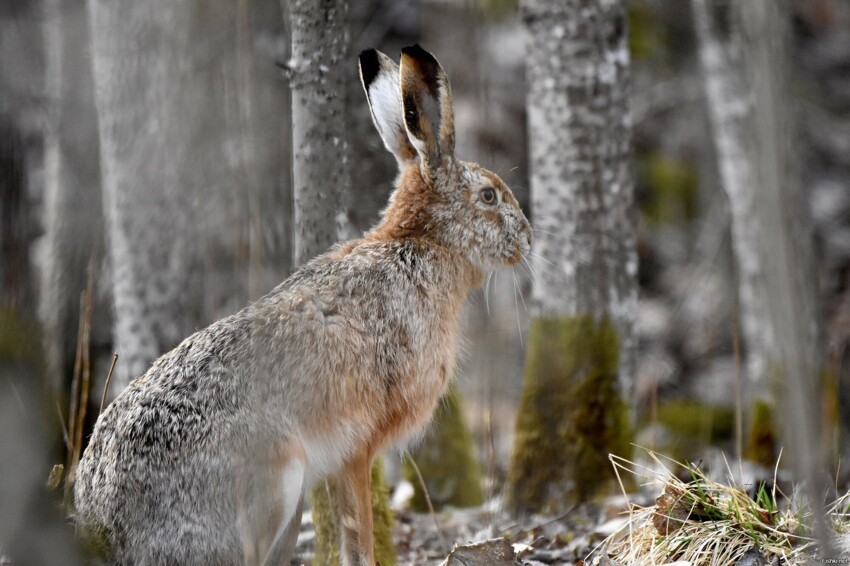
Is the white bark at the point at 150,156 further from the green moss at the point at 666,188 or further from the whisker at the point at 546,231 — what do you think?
the green moss at the point at 666,188

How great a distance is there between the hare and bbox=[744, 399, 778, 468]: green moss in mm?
3264

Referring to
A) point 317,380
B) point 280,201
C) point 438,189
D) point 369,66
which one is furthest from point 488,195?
point 280,201

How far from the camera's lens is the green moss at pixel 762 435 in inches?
313

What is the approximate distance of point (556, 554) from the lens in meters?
5.55

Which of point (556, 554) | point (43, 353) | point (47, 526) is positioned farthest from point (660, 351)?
point (47, 526)

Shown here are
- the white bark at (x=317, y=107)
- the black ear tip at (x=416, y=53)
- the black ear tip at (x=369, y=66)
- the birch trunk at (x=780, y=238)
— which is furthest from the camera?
the black ear tip at (x=369, y=66)

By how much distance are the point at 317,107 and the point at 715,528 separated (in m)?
3.02

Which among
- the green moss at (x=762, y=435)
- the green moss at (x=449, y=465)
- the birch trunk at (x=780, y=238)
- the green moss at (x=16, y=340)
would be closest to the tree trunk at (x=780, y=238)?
the birch trunk at (x=780, y=238)

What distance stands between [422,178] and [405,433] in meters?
1.49

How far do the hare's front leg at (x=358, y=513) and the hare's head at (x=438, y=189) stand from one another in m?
1.40

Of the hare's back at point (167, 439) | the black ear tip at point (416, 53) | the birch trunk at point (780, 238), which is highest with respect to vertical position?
the black ear tip at point (416, 53)

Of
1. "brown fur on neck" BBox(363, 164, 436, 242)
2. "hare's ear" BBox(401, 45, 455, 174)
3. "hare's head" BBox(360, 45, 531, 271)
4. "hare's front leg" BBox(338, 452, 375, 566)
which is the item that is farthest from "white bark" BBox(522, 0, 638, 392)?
"hare's front leg" BBox(338, 452, 375, 566)

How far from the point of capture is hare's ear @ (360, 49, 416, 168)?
221 inches

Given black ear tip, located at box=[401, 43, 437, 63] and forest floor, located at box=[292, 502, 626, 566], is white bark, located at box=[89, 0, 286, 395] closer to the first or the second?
forest floor, located at box=[292, 502, 626, 566]
